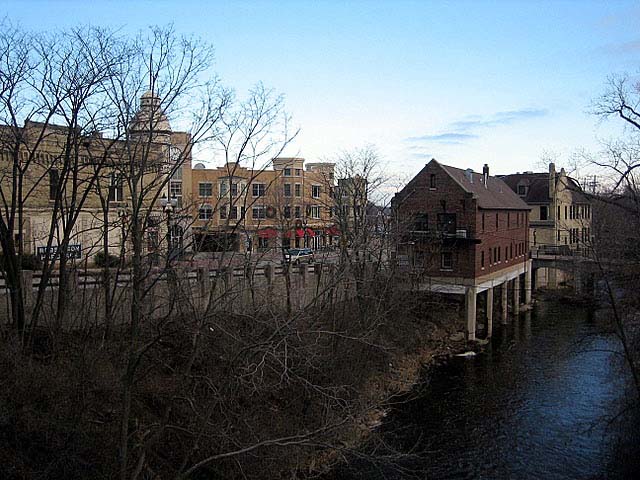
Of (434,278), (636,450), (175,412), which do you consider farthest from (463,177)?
(175,412)

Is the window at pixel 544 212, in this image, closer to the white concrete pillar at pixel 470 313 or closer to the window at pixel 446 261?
the window at pixel 446 261

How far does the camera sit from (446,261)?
3488 cm

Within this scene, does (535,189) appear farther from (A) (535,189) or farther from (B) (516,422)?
(B) (516,422)

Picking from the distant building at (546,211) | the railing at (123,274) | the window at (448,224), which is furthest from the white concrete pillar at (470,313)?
the distant building at (546,211)

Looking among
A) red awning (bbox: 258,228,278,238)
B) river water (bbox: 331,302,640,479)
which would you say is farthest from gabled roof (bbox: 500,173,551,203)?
river water (bbox: 331,302,640,479)

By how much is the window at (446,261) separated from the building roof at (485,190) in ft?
10.6

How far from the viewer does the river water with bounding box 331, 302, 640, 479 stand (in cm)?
1706

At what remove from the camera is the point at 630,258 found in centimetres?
1853

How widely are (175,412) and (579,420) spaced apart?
13053 millimetres

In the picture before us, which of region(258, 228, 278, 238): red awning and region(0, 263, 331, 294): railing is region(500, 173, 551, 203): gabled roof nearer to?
region(258, 228, 278, 238): red awning

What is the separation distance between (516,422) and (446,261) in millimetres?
15050

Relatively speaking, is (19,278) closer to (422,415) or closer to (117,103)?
(117,103)

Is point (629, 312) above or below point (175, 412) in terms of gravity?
above

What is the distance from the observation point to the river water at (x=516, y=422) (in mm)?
17062
